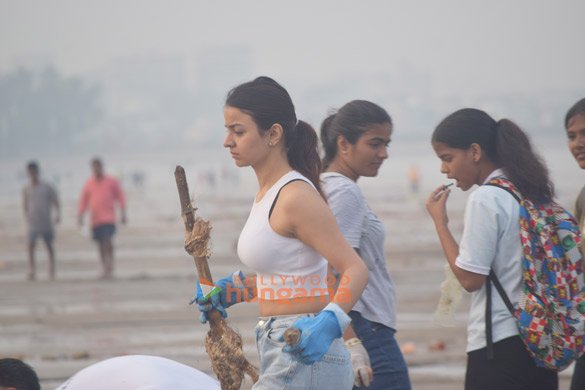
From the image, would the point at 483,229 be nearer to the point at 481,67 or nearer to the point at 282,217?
the point at 282,217

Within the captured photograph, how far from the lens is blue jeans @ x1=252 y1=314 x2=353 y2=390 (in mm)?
2512

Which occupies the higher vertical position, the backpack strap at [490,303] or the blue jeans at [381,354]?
the backpack strap at [490,303]

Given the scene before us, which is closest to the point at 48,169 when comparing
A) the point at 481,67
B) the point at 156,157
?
the point at 156,157

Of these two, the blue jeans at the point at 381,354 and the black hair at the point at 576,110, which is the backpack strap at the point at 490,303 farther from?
the black hair at the point at 576,110

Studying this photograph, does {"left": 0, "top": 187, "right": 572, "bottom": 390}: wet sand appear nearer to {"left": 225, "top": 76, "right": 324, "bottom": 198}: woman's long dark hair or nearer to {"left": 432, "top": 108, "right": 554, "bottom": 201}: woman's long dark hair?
{"left": 225, "top": 76, "right": 324, "bottom": 198}: woman's long dark hair

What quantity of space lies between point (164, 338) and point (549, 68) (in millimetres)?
100741

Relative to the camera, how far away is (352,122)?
371cm

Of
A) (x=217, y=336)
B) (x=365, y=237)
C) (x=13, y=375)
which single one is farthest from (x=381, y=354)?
(x=13, y=375)

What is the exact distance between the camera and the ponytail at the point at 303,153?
111 inches

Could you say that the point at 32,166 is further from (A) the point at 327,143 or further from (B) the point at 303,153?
(B) the point at 303,153

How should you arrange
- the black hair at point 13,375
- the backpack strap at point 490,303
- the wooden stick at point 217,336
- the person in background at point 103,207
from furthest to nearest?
the person in background at point 103,207
the black hair at point 13,375
the backpack strap at point 490,303
the wooden stick at point 217,336

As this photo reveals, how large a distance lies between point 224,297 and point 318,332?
2.47 ft

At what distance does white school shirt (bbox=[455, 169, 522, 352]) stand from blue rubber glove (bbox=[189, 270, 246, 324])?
2.95 ft

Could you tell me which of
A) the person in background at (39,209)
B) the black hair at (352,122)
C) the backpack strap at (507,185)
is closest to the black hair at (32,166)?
the person in background at (39,209)
